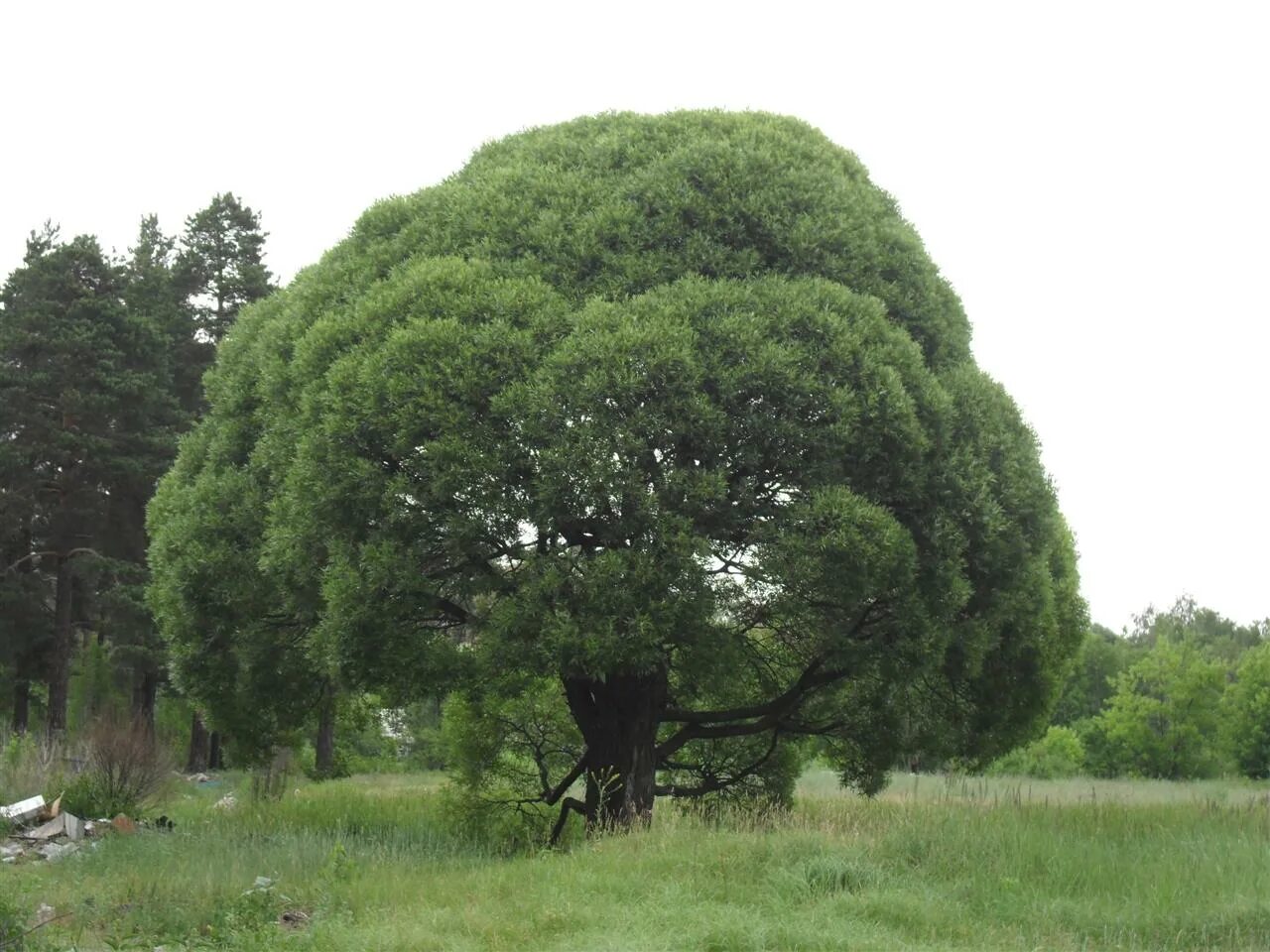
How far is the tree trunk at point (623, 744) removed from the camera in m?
13.0

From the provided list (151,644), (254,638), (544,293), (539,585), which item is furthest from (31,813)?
(151,644)

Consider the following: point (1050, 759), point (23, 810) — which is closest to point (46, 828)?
point (23, 810)

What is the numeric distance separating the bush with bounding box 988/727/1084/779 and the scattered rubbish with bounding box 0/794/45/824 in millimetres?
30274

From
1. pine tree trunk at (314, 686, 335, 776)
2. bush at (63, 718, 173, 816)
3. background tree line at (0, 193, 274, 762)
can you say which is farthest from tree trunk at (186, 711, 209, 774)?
bush at (63, 718, 173, 816)

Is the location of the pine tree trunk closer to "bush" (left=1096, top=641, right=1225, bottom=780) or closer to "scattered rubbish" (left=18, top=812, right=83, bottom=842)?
"scattered rubbish" (left=18, top=812, right=83, bottom=842)

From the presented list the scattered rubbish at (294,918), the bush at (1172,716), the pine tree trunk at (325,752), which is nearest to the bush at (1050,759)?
the bush at (1172,716)

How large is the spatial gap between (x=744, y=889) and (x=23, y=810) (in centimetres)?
1019

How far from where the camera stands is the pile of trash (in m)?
13.4

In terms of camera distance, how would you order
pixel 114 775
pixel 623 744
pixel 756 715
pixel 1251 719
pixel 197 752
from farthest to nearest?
pixel 1251 719 < pixel 197 752 < pixel 114 775 < pixel 756 715 < pixel 623 744

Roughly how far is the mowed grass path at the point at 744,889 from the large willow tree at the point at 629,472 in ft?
5.88

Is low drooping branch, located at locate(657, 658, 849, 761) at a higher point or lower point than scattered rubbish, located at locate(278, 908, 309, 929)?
higher

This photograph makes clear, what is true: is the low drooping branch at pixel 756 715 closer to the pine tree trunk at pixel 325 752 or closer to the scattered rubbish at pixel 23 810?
the scattered rubbish at pixel 23 810

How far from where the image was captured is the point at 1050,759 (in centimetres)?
4003

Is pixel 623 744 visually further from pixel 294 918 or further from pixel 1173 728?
pixel 1173 728
